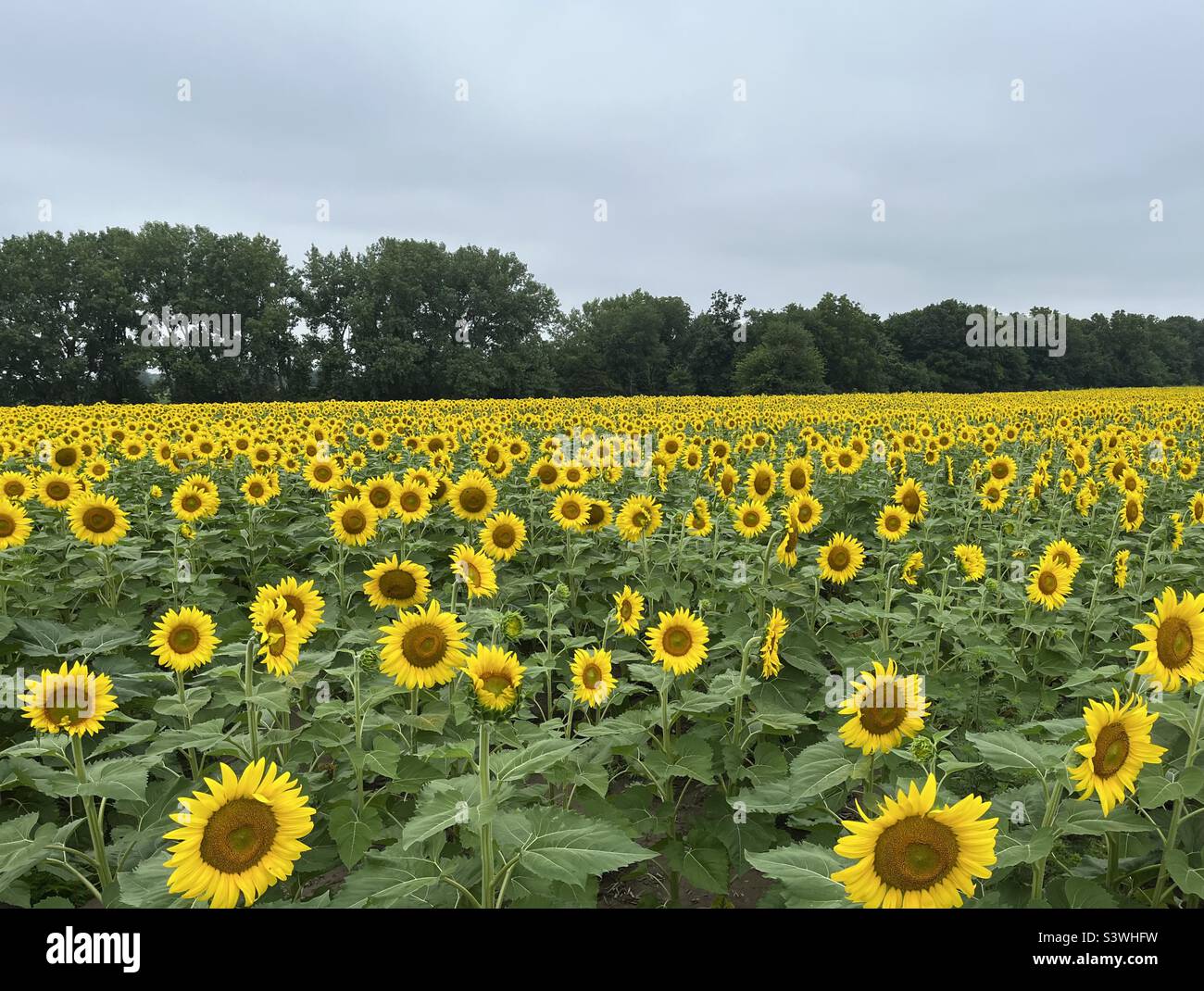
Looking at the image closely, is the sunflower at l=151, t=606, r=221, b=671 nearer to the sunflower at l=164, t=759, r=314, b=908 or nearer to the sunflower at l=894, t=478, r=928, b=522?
the sunflower at l=164, t=759, r=314, b=908

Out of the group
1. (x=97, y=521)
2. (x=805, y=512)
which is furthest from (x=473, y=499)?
(x=97, y=521)

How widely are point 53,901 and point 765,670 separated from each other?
3.50 m

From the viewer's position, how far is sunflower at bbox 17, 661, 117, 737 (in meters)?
2.98

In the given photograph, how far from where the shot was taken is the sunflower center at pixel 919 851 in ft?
6.68

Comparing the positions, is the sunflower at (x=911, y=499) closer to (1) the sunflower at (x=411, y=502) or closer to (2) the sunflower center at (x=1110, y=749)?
(1) the sunflower at (x=411, y=502)

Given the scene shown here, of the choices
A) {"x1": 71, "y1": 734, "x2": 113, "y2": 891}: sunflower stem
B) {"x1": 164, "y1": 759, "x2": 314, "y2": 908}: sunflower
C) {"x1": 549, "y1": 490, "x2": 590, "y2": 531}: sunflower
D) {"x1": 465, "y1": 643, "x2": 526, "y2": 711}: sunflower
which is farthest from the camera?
{"x1": 549, "y1": 490, "x2": 590, "y2": 531}: sunflower

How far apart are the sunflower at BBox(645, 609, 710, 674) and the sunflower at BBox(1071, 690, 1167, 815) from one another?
196 centimetres

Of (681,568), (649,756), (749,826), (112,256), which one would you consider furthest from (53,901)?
(112,256)

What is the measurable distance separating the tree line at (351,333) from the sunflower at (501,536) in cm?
4981

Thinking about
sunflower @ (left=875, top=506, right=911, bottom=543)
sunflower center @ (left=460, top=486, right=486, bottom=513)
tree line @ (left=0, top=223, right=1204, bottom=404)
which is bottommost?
sunflower @ (left=875, top=506, right=911, bottom=543)

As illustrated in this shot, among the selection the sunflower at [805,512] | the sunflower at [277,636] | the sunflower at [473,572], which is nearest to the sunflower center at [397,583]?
the sunflower at [473,572]

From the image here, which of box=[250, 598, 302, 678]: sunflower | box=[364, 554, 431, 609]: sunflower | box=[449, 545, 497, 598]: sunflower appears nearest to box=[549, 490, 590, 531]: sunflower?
box=[449, 545, 497, 598]: sunflower
